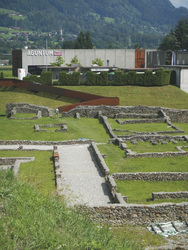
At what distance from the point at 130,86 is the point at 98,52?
29113 mm

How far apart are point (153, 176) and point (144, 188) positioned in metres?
1.53

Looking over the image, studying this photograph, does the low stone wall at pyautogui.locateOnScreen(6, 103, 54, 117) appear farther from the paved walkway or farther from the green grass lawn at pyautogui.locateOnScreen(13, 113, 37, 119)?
the paved walkway

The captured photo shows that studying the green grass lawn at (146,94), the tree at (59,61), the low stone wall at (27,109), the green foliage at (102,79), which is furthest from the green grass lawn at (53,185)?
the tree at (59,61)

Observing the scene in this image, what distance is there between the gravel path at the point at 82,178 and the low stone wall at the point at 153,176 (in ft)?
3.97

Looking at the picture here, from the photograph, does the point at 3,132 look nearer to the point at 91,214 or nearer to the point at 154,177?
the point at 154,177

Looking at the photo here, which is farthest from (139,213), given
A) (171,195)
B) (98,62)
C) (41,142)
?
(98,62)

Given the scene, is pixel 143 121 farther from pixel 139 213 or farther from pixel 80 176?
pixel 139 213

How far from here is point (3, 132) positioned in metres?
44.1

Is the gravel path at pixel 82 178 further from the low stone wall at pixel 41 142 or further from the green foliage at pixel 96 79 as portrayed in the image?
the green foliage at pixel 96 79

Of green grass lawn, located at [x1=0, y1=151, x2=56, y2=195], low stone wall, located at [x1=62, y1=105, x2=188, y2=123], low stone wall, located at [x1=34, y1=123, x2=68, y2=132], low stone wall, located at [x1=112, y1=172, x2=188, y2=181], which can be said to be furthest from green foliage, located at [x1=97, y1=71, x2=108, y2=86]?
low stone wall, located at [x1=112, y1=172, x2=188, y2=181]

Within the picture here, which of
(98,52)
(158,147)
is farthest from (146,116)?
(98,52)

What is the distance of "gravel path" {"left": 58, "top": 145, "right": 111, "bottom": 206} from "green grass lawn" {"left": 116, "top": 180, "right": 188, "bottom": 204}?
115 cm

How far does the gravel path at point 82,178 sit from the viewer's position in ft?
83.7

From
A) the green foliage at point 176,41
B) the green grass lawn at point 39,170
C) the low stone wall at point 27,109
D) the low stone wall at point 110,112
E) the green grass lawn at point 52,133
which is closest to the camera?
the green grass lawn at point 39,170
